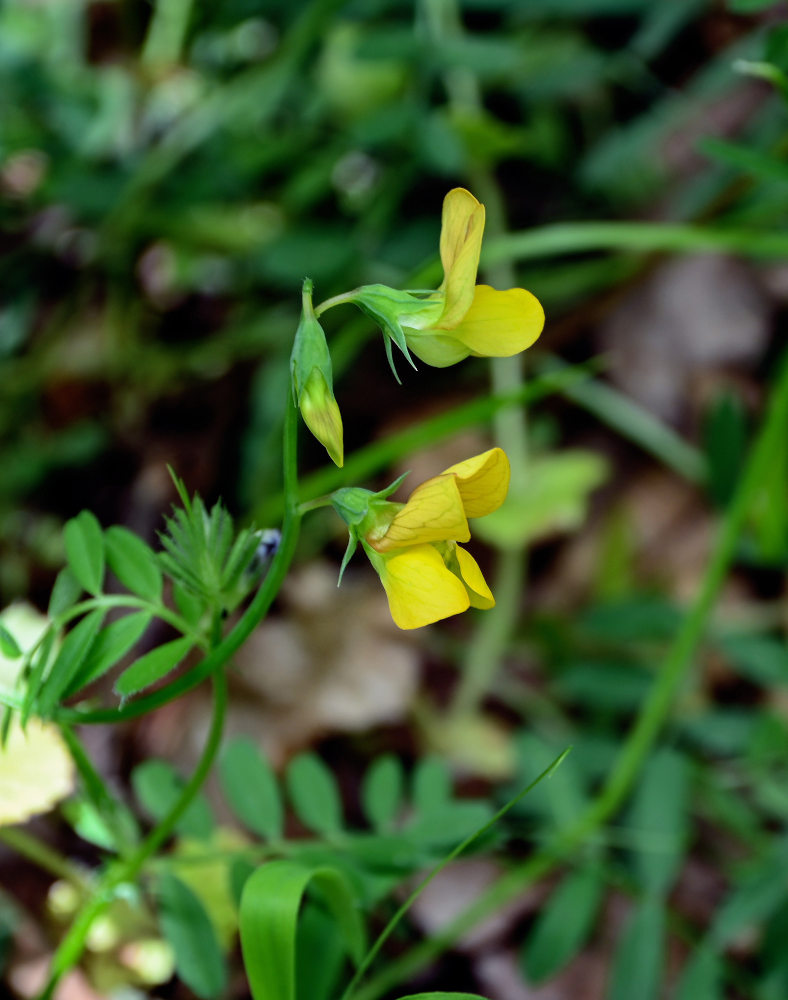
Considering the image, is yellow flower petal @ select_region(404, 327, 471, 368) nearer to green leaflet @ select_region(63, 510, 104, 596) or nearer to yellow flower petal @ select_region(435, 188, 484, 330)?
yellow flower petal @ select_region(435, 188, 484, 330)

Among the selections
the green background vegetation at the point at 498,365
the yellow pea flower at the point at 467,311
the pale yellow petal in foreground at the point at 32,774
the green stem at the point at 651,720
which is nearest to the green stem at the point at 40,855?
the pale yellow petal in foreground at the point at 32,774

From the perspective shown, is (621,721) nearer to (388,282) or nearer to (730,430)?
(730,430)

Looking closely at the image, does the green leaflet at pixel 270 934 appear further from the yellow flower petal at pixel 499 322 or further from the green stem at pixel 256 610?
the yellow flower petal at pixel 499 322

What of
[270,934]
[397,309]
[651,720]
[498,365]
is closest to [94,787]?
[270,934]

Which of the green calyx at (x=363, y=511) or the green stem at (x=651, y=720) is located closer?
the green calyx at (x=363, y=511)

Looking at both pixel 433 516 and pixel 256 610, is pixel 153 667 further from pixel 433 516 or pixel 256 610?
pixel 433 516

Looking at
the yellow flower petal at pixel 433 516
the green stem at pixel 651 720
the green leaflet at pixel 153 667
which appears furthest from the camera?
the green stem at pixel 651 720

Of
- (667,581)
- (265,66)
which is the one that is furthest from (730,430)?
(265,66)
